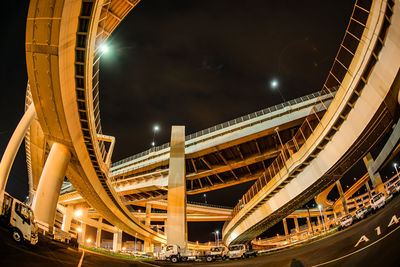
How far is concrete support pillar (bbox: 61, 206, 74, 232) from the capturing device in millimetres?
44875

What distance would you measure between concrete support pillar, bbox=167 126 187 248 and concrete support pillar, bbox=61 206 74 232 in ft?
88.6

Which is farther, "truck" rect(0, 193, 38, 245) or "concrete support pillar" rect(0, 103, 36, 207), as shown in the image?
"concrete support pillar" rect(0, 103, 36, 207)

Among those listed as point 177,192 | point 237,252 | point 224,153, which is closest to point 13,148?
point 177,192

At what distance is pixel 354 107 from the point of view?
15.3 meters

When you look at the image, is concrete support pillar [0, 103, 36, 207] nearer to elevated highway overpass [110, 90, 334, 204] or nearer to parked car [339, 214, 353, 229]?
elevated highway overpass [110, 90, 334, 204]

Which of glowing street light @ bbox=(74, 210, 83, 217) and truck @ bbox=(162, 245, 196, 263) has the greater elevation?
glowing street light @ bbox=(74, 210, 83, 217)

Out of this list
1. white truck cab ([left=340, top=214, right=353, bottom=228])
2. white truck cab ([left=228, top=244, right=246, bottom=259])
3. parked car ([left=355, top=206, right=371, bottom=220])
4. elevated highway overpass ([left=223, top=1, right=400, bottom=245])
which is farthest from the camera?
white truck cab ([left=228, top=244, right=246, bottom=259])

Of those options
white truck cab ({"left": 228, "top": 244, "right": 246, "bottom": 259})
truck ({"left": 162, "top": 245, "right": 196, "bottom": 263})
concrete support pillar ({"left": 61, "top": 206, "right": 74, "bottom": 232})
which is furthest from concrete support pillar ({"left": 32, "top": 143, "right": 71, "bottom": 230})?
concrete support pillar ({"left": 61, "top": 206, "right": 74, "bottom": 232})

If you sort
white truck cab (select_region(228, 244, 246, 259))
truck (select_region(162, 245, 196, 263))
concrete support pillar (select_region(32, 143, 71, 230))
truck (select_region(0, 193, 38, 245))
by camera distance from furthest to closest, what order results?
white truck cab (select_region(228, 244, 246, 259)), truck (select_region(162, 245, 196, 263)), concrete support pillar (select_region(32, 143, 71, 230)), truck (select_region(0, 193, 38, 245))

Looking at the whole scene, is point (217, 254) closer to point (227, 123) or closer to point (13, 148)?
point (227, 123)

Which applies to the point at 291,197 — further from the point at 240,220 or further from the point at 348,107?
the point at 240,220

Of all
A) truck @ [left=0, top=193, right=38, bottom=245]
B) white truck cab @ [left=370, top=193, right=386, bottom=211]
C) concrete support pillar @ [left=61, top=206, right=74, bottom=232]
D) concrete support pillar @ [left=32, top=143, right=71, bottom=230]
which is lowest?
truck @ [left=0, top=193, right=38, bottom=245]

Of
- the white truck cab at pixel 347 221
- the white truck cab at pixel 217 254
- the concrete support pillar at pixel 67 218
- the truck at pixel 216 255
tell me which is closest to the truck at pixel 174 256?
the truck at pixel 216 255

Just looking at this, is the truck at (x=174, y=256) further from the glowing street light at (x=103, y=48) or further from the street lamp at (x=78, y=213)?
the street lamp at (x=78, y=213)
